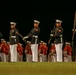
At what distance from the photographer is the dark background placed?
75.6 feet

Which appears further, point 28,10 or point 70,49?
point 28,10

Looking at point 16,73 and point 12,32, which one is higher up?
point 12,32

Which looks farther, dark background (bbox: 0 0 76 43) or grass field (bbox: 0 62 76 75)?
dark background (bbox: 0 0 76 43)

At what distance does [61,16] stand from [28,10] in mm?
1503

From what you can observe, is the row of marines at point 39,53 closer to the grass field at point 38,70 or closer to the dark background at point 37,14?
the dark background at point 37,14

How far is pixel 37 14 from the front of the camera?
23500 mm

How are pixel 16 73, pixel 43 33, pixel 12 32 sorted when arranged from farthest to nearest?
pixel 43 33 < pixel 12 32 < pixel 16 73

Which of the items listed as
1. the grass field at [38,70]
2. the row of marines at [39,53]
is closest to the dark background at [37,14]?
the row of marines at [39,53]

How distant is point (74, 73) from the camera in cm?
1140

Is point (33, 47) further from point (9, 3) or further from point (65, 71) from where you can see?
point (9, 3)

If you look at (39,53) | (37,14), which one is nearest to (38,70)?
(39,53)

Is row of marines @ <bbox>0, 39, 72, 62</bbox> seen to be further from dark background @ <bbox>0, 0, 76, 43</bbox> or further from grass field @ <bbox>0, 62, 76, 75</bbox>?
grass field @ <bbox>0, 62, 76, 75</bbox>

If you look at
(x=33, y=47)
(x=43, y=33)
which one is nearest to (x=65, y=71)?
(x=33, y=47)

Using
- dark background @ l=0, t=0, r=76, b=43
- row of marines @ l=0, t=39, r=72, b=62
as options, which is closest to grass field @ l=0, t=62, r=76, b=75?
row of marines @ l=0, t=39, r=72, b=62
